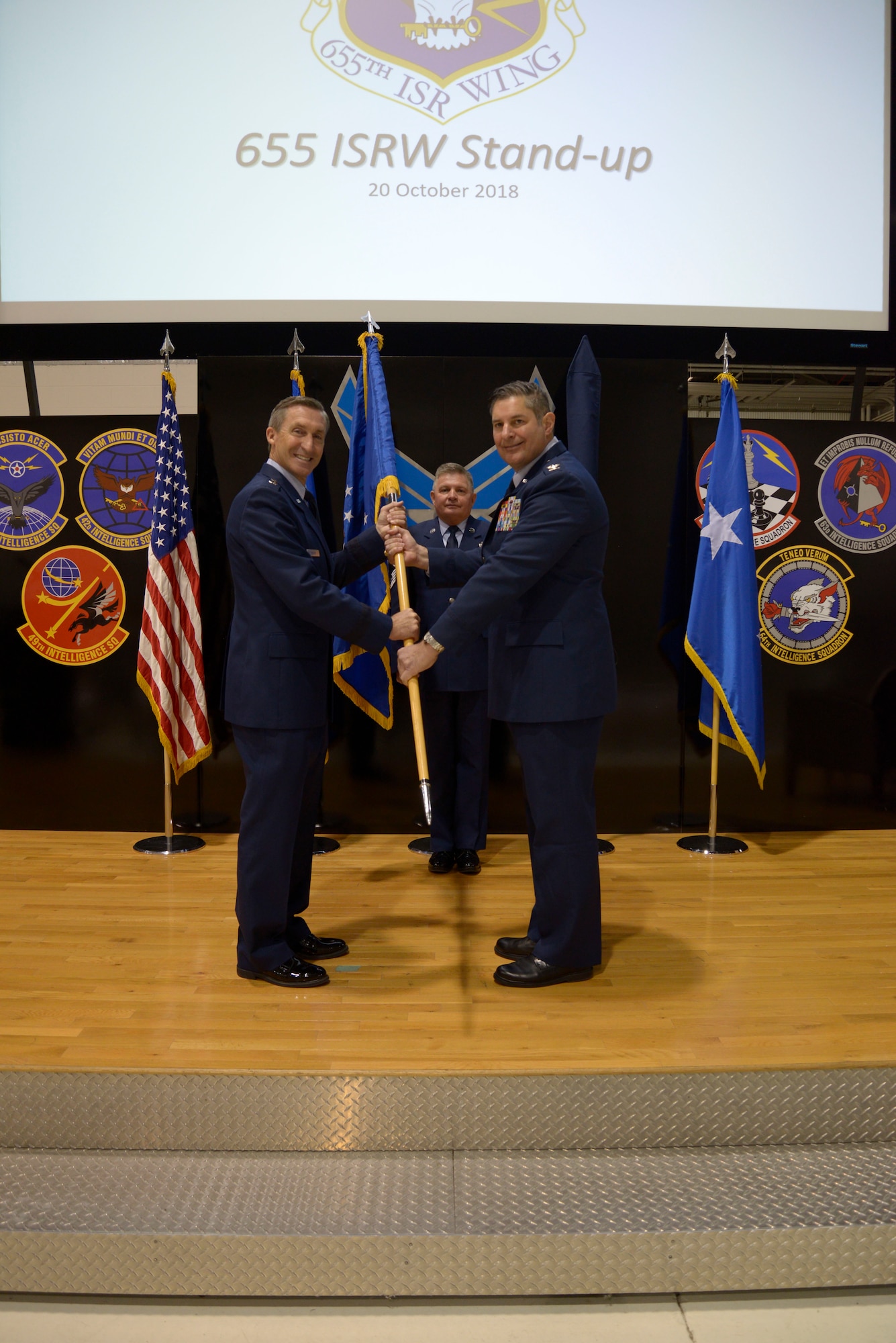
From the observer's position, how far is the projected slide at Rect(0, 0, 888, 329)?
402 cm

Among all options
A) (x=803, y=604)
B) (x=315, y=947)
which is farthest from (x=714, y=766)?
(x=315, y=947)

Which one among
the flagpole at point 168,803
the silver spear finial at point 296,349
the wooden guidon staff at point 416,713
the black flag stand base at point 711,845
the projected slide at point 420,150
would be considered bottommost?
the black flag stand base at point 711,845

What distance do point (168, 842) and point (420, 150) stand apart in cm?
349

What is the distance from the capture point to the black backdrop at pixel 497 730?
4188mm

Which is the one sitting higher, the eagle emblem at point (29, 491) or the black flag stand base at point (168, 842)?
the eagle emblem at point (29, 491)

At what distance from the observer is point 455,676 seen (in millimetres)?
3703

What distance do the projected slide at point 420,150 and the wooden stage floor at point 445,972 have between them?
2632 millimetres

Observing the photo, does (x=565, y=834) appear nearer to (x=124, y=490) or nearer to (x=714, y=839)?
(x=714, y=839)

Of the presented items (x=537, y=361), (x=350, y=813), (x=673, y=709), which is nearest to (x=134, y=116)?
(x=537, y=361)

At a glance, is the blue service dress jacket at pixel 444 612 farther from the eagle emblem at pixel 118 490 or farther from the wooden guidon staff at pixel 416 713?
the eagle emblem at pixel 118 490

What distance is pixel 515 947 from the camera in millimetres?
2781

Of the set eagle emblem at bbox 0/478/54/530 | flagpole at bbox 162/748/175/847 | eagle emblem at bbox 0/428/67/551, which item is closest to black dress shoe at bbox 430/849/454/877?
flagpole at bbox 162/748/175/847

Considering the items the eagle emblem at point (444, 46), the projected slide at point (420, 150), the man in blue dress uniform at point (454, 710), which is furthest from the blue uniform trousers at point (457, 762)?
the eagle emblem at point (444, 46)

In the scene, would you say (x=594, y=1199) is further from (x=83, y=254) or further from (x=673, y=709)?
(x=83, y=254)
